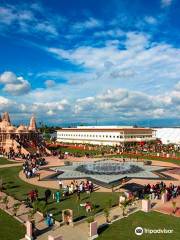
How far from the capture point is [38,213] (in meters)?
24.9

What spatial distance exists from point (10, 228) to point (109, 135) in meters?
68.1

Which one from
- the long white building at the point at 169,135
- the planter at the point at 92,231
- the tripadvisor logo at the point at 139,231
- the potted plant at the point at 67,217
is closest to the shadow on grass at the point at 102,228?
the planter at the point at 92,231

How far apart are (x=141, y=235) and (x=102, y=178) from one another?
17375mm

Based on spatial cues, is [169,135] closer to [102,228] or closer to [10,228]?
[102,228]

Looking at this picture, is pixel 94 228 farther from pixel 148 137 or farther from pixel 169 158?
pixel 148 137

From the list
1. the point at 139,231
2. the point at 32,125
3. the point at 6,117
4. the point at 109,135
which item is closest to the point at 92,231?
the point at 139,231

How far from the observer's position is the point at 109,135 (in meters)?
88.5

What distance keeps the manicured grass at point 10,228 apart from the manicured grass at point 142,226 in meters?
A: 5.50

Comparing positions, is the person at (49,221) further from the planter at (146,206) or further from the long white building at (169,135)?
the long white building at (169,135)

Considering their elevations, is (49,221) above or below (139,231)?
above

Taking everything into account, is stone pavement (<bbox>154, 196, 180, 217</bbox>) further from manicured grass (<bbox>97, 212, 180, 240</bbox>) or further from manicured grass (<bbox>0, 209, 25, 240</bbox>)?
manicured grass (<bbox>0, 209, 25, 240</bbox>)

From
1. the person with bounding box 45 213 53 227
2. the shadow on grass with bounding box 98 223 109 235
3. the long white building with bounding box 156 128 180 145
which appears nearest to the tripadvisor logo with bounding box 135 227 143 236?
the shadow on grass with bounding box 98 223 109 235

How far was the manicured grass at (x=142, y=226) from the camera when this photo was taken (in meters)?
19.8

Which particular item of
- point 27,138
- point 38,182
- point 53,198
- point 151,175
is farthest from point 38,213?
point 27,138
